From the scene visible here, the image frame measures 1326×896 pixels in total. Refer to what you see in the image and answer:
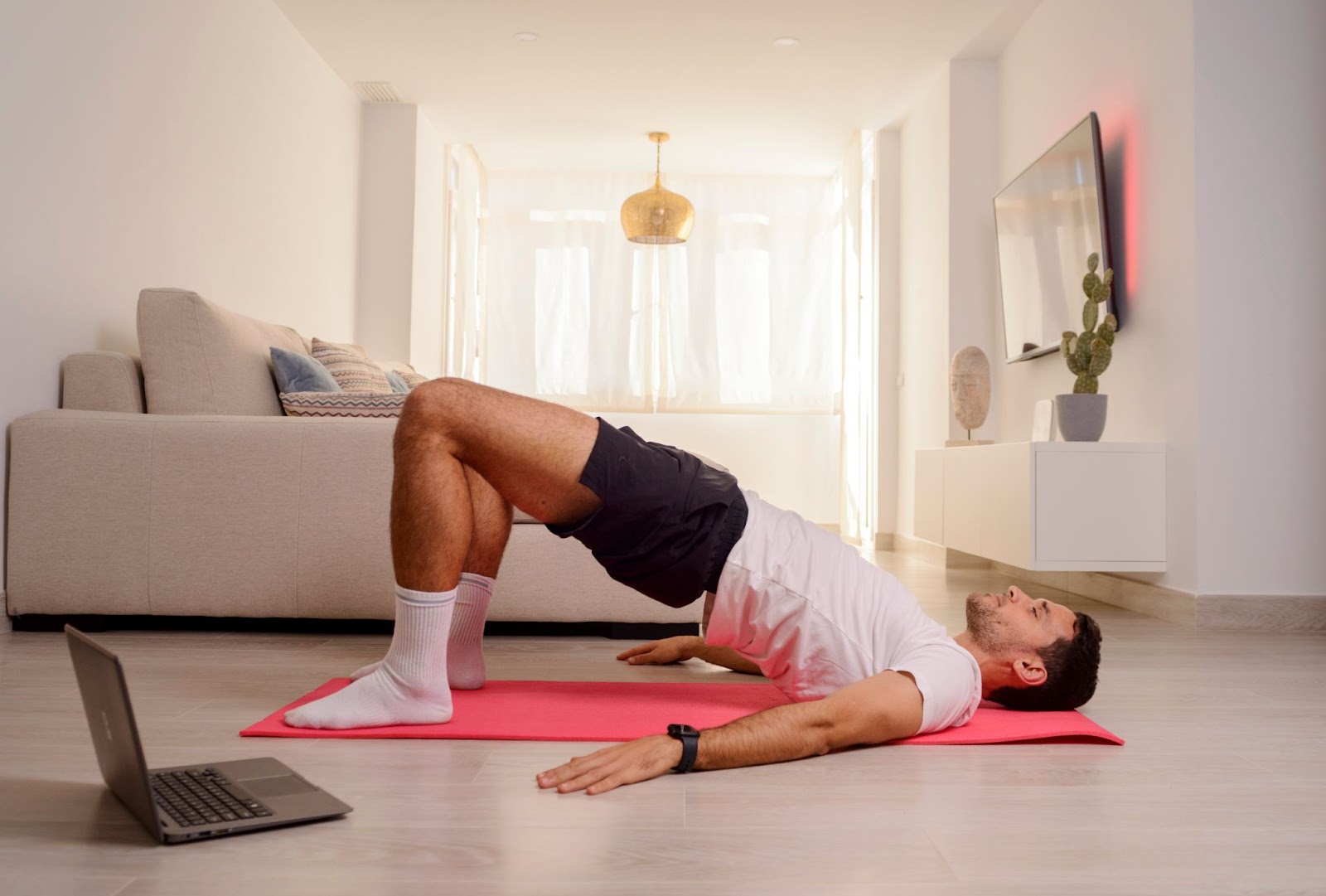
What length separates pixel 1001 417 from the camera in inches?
215

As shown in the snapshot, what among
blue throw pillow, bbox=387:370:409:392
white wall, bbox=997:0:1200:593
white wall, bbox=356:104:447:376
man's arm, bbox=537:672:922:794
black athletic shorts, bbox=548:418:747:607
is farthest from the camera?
white wall, bbox=356:104:447:376

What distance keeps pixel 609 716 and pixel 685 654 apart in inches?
23.2

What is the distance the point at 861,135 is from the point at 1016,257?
246cm

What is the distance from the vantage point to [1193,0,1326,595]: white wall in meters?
3.46

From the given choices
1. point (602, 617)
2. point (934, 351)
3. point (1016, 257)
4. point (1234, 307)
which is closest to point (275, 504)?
point (602, 617)

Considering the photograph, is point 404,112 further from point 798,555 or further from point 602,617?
point 798,555

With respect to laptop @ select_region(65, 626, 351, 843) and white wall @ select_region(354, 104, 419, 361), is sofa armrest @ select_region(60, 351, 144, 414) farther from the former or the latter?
white wall @ select_region(354, 104, 419, 361)

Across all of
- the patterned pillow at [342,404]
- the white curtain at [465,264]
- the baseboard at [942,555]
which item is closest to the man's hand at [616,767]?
the patterned pillow at [342,404]

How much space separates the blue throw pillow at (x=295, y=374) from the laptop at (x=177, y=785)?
206 cm

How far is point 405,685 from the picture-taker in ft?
6.19

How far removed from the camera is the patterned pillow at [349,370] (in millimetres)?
4043

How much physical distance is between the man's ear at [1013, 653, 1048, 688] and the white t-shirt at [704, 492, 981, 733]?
0.34 ft

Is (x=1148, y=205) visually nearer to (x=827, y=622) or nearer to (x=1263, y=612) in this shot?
(x=1263, y=612)

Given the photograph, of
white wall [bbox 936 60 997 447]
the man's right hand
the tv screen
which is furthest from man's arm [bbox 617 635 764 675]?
white wall [bbox 936 60 997 447]
